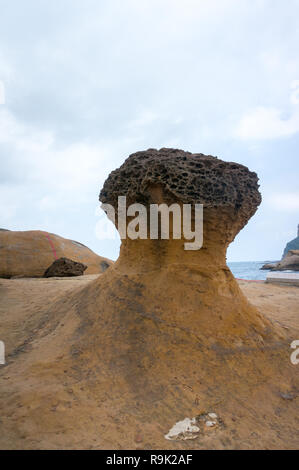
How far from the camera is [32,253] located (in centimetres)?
899

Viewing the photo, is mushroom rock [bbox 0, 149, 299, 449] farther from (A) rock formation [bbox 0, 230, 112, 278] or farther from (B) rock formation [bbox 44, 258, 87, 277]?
(A) rock formation [bbox 0, 230, 112, 278]

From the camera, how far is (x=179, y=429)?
1.63m

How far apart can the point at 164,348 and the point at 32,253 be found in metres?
7.77

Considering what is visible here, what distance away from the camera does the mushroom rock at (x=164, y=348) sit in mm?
1607

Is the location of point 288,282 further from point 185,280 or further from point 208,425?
Answer: point 208,425

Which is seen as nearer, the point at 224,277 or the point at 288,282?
the point at 224,277

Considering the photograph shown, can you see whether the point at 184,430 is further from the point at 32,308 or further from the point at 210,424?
the point at 32,308

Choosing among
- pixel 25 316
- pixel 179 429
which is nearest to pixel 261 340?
pixel 179 429

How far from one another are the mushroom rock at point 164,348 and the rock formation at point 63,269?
4803 mm

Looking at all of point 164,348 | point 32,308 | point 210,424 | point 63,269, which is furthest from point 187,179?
point 63,269

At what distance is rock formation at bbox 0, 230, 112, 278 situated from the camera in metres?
8.52

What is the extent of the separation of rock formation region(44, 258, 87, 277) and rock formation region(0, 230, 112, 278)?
0.72 m

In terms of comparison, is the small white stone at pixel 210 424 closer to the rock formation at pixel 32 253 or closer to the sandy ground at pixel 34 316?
the sandy ground at pixel 34 316
